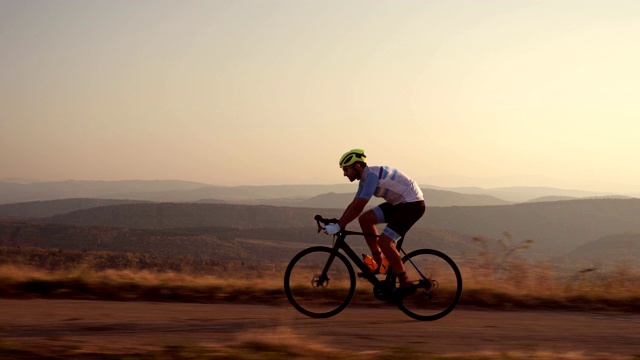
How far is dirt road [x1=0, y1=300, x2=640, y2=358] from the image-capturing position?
784 centimetres

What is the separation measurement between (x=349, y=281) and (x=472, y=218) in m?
108

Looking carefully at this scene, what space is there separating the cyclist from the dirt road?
0.81 metres

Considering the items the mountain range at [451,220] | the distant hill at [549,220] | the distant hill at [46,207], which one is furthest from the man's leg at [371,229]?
the distant hill at [46,207]

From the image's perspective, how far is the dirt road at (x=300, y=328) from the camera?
7844 millimetres

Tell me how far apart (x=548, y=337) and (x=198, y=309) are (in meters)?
4.43

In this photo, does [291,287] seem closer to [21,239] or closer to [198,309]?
[198,309]

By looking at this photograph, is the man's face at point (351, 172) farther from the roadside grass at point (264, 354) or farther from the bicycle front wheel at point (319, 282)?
the roadside grass at point (264, 354)

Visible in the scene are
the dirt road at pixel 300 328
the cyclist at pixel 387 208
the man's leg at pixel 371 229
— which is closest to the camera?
the dirt road at pixel 300 328

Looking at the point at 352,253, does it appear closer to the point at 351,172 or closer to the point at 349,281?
the point at 349,281

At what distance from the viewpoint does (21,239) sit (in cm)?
6756

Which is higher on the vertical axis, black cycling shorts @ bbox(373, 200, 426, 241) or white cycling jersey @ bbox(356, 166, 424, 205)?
white cycling jersey @ bbox(356, 166, 424, 205)

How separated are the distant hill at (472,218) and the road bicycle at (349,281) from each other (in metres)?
83.9

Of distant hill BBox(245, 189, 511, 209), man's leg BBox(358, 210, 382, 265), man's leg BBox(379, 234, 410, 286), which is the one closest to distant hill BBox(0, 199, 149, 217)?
distant hill BBox(245, 189, 511, 209)

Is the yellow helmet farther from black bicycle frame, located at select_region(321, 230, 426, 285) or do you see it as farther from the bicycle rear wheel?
the bicycle rear wheel
